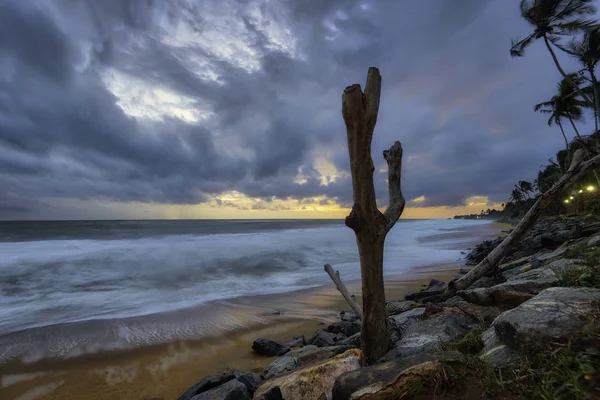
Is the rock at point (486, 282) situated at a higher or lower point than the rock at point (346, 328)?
higher

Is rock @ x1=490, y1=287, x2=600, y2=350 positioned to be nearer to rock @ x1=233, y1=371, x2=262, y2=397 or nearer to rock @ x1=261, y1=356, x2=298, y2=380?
rock @ x1=261, y1=356, x2=298, y2=380

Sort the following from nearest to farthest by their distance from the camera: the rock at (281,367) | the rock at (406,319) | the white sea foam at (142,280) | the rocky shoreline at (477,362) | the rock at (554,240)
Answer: the rocky shoreline at (477,362), the rock at (281,367), the rock at (406,319), the white sea foam at (142,280), the rock at (554,240)

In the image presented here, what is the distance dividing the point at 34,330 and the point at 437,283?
11.8 metres

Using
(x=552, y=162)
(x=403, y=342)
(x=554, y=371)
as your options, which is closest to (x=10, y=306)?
(x=403, y=342)

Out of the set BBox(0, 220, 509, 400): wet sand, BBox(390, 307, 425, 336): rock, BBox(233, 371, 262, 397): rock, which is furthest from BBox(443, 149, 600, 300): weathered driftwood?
BBox(233, 371, 262, 397): rock

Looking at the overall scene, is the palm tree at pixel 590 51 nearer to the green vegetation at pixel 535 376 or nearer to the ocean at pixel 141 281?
the ocean at pixel 141 281

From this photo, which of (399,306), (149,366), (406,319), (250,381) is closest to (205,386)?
(250,381)

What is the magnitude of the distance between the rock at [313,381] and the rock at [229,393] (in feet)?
0.96

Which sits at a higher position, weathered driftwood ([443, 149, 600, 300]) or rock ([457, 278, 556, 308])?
weathered driftwood ([443, 149, 600, 300])

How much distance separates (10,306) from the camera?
10180 mm

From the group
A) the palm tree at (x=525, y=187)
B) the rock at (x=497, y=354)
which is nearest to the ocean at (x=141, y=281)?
the rock at (x=497, y=354)

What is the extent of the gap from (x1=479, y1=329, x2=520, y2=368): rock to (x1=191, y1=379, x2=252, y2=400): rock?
9.29 ft

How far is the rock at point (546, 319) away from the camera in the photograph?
2.47 meters

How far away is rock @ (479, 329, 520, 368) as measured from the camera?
8.26ft
